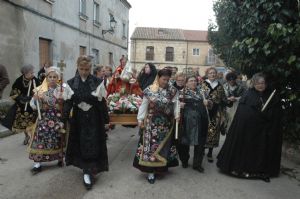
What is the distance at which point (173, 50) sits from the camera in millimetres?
47219

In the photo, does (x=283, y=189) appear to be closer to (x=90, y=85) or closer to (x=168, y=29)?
(x=90, y=85)

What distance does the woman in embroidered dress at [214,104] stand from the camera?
6.40 metres

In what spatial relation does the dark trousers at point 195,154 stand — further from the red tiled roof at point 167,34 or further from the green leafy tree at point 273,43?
the red tiled roof at point 167,34

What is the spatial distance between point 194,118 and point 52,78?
228 centimetres

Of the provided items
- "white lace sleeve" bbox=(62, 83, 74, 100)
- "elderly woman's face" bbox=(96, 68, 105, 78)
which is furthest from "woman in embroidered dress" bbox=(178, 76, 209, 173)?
"elderly woman's face" bbox=(96, 68, 105, 78)

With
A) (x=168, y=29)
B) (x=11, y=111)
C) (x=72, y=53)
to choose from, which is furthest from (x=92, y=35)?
(x=168, y=29)

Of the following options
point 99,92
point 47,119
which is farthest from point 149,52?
point 99,92

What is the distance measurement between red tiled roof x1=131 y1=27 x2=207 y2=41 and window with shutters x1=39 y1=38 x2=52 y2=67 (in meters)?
33.4

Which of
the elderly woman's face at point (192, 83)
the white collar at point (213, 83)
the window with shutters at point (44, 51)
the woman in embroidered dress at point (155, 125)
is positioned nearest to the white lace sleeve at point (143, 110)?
the woman in embroidered dress at point (155, 125)

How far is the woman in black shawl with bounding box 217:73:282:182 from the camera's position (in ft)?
18.5

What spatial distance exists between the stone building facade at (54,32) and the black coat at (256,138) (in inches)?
282

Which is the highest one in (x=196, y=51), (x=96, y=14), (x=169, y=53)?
(x=96, y=14)

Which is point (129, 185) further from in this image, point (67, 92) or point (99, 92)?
point (67, 92)

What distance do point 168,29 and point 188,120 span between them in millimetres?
43912
